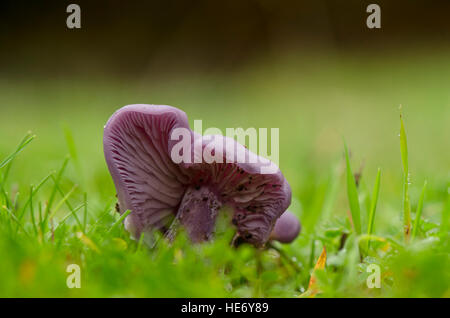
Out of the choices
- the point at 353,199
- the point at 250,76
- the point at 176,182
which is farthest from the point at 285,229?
the point at 250,76

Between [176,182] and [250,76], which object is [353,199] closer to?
[176,182]

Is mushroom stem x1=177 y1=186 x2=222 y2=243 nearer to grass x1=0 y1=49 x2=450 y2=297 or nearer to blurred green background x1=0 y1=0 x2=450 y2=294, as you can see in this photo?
grass x1=0 y1=49 x2=450 y2=297

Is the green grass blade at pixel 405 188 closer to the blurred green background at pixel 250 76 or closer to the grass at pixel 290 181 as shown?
the grass at pixel 290 181

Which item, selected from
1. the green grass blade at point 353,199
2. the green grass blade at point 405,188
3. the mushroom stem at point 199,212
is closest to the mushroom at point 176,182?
the mushroom stem at point 199,212

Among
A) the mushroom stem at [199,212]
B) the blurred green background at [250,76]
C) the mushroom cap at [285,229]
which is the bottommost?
the mushroom cap at [285,229]

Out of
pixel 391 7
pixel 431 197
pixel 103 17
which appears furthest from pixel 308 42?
pixel 431 197

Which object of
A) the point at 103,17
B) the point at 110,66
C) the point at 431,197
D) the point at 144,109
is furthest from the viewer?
the point at 103,17
